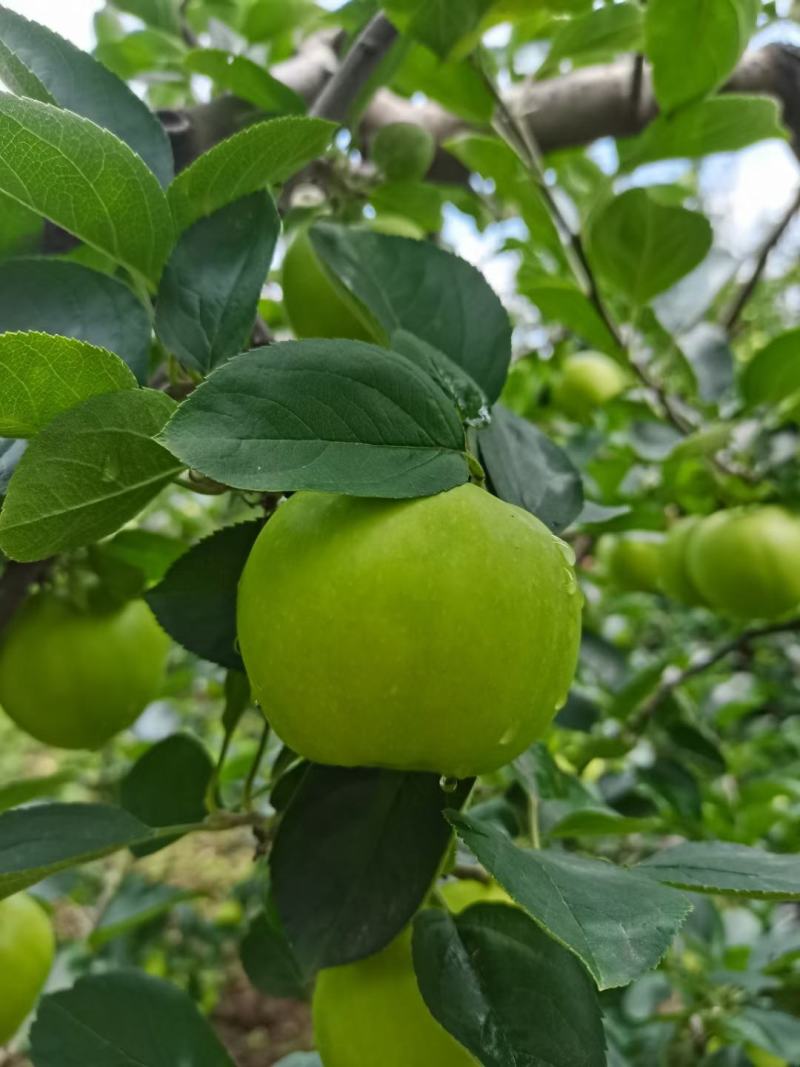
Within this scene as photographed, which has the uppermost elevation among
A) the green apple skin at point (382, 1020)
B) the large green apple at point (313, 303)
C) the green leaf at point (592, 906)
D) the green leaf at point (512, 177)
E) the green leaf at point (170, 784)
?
the green leaf at point (512, 177)

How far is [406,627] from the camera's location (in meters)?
0.31

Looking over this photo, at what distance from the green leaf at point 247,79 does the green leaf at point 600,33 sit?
250mm

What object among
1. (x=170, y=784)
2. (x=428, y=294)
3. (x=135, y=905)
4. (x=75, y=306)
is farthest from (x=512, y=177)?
(x=135, y=905)

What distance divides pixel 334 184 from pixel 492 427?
19.5 inches

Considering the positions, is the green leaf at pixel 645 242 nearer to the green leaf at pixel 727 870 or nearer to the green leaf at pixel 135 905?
the green leaf at pixel 727 870

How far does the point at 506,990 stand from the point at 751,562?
2.05 ft

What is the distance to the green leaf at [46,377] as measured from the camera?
318 mm

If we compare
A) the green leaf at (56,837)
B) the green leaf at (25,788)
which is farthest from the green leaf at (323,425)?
the green leaf at (25,788)

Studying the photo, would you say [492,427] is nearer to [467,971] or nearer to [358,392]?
[358,392]

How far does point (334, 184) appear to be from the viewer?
819 mm

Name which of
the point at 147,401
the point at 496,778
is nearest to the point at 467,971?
the point at 147,401

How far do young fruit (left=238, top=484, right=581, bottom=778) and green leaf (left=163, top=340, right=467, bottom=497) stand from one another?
2 cm

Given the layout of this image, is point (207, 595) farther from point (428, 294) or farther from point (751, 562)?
point (751, 562)

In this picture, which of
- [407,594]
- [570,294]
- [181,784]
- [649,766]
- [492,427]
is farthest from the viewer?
[649,766]
